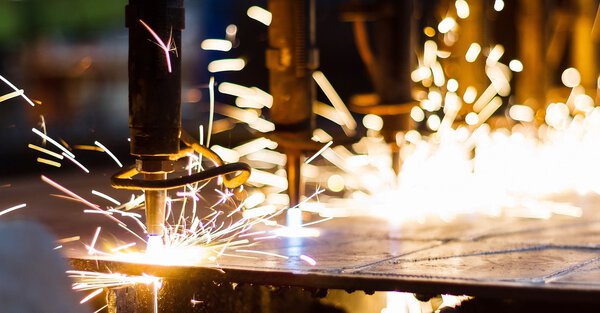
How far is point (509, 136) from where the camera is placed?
7672 mm

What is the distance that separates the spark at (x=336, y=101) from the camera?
1144 centimetres

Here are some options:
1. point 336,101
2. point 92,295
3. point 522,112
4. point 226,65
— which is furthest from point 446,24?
point 226,65

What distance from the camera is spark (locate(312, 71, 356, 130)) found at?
11441 millimetres

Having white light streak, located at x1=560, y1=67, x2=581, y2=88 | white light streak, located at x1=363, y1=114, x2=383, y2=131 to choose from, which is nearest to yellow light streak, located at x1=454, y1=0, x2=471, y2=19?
white light streak, located at x1=363, y1=114, x2=383, y2=131

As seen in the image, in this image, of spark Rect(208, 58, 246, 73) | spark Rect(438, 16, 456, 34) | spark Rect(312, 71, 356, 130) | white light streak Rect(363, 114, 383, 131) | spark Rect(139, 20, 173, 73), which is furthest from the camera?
spark Rect(208, 58, 246, 73)

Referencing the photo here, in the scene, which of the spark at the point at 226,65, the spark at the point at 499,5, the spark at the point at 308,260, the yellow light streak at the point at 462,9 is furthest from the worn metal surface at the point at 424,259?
the spark at the point at 226,65

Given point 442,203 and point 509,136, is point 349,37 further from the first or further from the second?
point 442,203

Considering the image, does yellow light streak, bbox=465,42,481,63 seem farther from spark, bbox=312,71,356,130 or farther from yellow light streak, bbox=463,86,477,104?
spark, bbox=312,71,356,130

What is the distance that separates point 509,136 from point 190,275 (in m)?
4.83

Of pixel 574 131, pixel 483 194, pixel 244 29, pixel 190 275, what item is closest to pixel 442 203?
pixel 483 194

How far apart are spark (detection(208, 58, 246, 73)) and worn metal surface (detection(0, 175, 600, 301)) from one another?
27.6 ft

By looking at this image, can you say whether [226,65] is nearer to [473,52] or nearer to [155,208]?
[473,52]

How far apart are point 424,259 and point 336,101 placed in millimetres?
10684

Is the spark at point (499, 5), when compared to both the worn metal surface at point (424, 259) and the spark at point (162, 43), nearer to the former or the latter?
the worn metal surface at point (424, 259)
